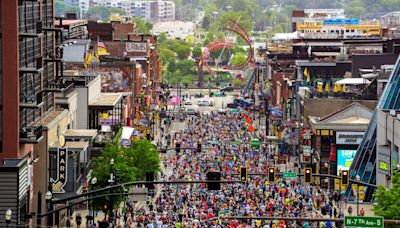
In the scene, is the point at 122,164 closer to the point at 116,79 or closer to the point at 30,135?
the point at 30,135

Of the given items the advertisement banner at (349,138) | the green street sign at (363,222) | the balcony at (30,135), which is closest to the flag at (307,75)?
the advertisement banner at (349,138)

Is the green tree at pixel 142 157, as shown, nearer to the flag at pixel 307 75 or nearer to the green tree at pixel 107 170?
the green tree at pixel 107 170

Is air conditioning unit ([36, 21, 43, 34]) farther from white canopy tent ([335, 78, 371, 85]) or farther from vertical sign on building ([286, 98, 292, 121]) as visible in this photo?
vertical sign on building ([286, 98, 292, 121])

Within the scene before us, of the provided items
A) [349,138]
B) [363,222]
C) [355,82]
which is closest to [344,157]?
[349,138]

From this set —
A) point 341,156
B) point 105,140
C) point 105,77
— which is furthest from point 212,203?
point 105,77

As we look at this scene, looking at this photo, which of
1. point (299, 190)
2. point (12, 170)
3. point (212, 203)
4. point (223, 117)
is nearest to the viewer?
point (12, 170)

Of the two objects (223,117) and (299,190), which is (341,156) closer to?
(299,190)

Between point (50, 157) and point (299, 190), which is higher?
point (50, 157)
